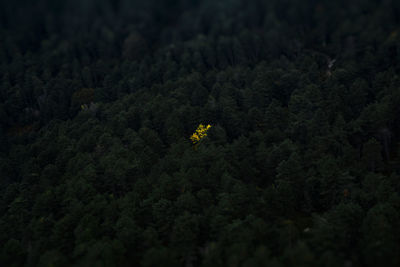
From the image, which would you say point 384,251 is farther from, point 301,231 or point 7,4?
point 7,4

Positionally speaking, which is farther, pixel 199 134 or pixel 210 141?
pixel 199 134

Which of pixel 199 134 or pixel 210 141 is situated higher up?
pixel 199 134

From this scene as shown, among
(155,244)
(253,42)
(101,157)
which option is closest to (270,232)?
(155,244)

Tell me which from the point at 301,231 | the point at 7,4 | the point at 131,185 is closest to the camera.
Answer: the point at 301,231

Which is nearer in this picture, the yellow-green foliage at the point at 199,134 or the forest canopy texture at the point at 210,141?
the forest canopy texture at the point at 210,141

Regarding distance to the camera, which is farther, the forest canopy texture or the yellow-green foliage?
the yellow-green foliage
